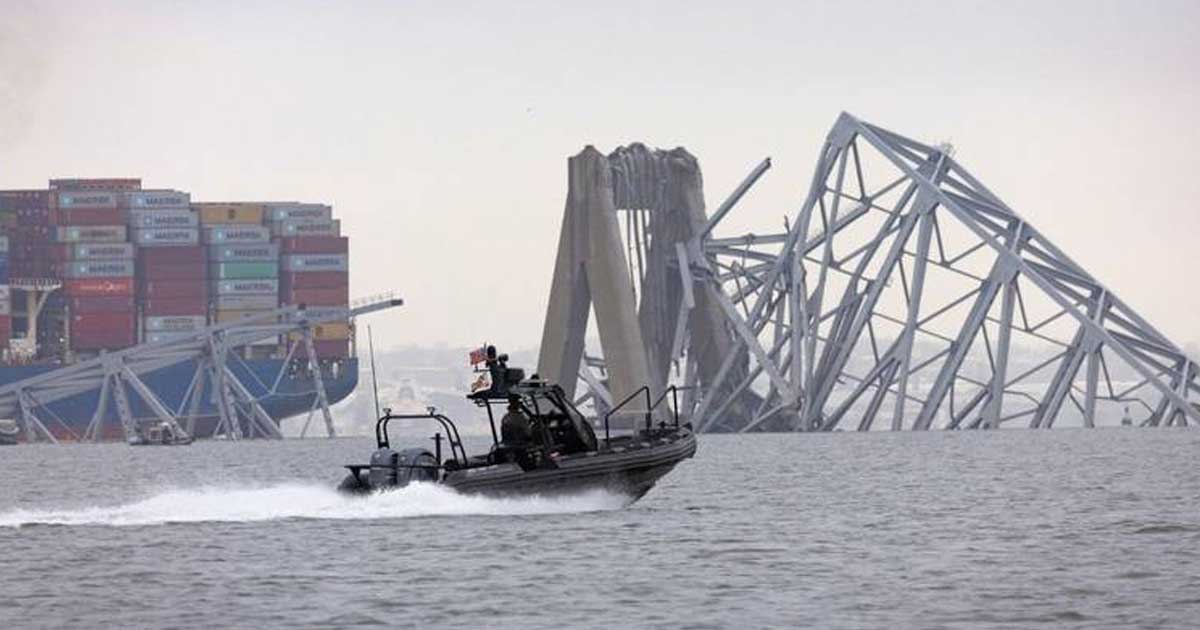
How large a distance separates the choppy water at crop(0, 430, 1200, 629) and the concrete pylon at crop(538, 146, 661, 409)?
249ft

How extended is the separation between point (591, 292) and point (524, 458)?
349ft

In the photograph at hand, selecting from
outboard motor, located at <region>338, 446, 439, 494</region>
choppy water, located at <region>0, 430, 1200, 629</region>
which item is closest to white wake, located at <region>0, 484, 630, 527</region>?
choppy water, located at <region>0, 430, 1200, 629</region>

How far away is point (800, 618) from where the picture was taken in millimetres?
43656

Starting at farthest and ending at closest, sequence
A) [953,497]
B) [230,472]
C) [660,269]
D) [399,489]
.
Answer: [660,269], [230,472], [953,497], [399,489]

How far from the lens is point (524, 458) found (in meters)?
58.6

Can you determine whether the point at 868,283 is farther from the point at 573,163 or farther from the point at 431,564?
the point at 431,564

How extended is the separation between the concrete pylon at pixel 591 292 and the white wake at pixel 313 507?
90735 millimetres

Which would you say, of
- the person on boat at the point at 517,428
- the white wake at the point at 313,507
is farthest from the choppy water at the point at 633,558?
the person on boat at the point at 517,428

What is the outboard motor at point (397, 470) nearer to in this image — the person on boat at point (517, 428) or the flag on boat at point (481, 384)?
the flag on boat at point (481, 384)

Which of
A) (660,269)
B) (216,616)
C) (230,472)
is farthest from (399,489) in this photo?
(660,269)

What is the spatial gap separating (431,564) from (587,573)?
3.70m

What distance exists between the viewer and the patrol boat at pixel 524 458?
58594 millimetres

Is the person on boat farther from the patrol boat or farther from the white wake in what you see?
the white wake

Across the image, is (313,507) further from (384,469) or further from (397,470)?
(397,470)
